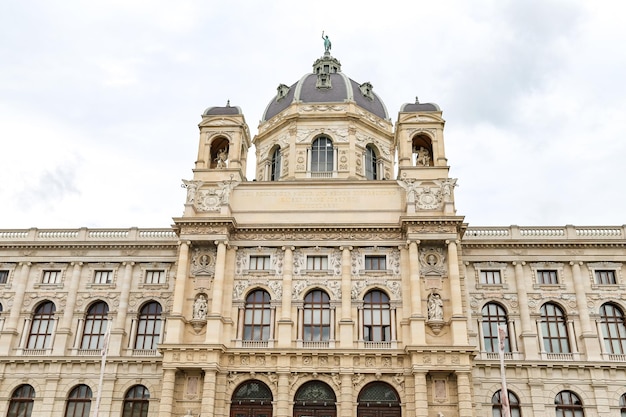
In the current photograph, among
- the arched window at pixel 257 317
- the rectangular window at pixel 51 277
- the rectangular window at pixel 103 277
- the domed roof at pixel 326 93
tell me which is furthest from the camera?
the domed roof at pixel 326 93

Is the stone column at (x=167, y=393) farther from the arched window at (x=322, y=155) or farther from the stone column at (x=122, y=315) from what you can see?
the arched window at (x=322, y=155)

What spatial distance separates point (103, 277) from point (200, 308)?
29.9 ft

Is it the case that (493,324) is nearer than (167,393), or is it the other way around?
(167,393)

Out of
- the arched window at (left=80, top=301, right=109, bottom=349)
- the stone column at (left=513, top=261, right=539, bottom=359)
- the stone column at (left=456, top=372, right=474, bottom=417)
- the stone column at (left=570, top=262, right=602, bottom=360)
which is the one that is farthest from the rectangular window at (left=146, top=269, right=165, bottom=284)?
the stone column at (left=570, top=262, right=602, bottom=360)

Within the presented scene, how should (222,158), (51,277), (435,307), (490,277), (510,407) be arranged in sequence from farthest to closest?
1. (222,158)
2. (51,277)
3. (490,277)
4. (510,407)
5. (435,307)

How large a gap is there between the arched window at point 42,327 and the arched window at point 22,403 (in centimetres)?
296

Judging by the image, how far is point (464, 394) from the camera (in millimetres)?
31953

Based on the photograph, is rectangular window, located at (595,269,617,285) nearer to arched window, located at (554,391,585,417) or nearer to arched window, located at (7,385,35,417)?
arched window, located at (554,391,585,417)

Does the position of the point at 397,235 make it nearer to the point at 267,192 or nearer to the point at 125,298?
the point at 267,192

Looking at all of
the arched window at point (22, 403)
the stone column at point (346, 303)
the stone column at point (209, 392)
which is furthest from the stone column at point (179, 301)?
the arched window at point (22, 403)

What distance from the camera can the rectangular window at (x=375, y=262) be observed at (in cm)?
3681

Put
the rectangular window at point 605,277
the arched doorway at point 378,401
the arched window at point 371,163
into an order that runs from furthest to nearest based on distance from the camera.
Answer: the arched window at point 371,163 < the rectangular window at point 605,277 < the arched doorway at point 378,401

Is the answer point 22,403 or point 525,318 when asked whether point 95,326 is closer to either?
point 22,403

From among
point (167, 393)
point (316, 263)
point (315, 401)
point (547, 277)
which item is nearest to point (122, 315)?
point (167, 393)
